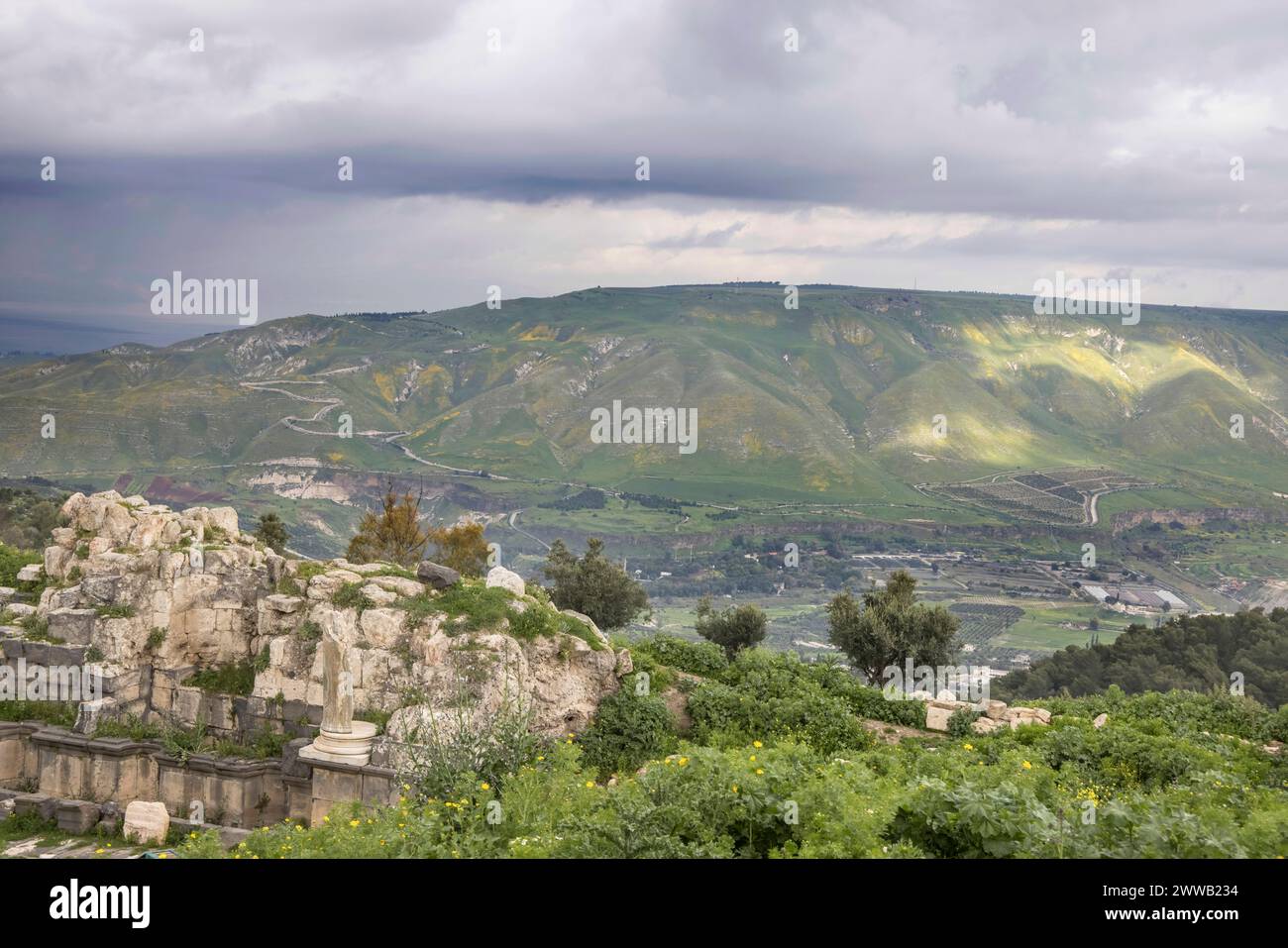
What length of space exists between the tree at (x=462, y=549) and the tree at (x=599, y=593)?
4509 mm

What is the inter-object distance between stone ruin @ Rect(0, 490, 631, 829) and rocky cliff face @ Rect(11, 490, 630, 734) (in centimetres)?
3

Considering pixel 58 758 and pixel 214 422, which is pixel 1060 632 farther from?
pixel 214 422

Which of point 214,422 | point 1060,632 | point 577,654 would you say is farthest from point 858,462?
point 577,654

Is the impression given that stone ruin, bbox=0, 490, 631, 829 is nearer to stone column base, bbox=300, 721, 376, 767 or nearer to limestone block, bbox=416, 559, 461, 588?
limestone block, bbox=416, 559, 461, 588

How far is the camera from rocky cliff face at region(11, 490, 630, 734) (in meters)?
19.6

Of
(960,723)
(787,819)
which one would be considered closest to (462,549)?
(960,723)

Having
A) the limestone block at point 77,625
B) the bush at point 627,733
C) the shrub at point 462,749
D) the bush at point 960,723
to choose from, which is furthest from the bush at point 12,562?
the bush at point 960,723

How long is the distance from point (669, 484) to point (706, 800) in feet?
563

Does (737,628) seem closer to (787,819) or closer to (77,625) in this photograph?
(77,625)

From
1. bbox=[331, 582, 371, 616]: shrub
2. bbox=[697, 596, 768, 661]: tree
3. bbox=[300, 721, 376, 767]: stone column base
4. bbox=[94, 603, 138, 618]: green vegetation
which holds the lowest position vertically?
bbox=[697, 596, 768, 661]: tree

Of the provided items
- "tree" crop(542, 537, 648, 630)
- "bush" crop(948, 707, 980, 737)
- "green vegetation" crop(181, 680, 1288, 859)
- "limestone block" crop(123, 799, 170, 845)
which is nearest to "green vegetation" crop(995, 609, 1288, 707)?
"tree" crop(542, 537, 648, 630)

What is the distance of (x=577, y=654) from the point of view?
69.7 feet

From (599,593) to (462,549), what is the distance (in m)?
7.09
